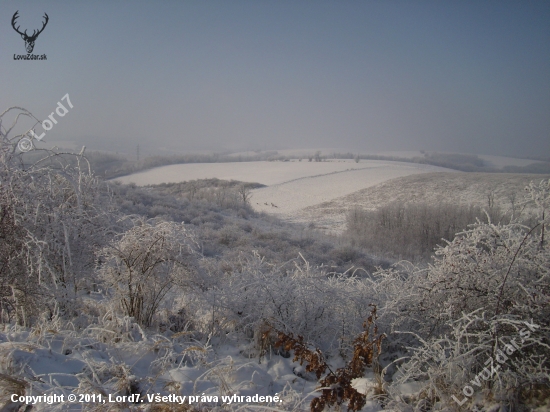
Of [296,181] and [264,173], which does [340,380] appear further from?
[264,173]

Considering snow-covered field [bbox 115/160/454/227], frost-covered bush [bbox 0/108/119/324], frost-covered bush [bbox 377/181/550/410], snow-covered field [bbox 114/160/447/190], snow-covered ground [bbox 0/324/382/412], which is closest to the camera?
snow-covered ground [bbox 0/324/382/412]

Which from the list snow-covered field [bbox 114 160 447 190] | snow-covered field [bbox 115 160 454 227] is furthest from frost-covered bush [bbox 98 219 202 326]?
snow-covered field [bbox 114 160 447 190]

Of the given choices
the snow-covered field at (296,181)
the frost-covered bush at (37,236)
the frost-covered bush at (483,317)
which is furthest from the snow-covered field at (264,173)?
the frost-covered bush at (483,317)

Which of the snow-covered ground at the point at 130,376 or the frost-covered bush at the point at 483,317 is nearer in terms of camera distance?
the snow-covered ground at the point at 130,376

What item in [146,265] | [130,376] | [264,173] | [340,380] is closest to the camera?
[130,376]

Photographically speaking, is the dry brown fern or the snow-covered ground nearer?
the snow-covered ground

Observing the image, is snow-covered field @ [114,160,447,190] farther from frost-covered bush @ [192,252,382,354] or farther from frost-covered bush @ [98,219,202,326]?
frost-covered bush @ [98,219,202,326]

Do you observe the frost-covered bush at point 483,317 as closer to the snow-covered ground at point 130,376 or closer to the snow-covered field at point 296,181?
the snow-covered ground at point 130,376

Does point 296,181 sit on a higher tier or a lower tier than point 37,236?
lower

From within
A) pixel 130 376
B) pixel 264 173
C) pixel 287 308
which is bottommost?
pixel 287 308

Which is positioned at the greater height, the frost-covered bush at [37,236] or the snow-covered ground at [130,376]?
the frost-covered bush at [37,236]

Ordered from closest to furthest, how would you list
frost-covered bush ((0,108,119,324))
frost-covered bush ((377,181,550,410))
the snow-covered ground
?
the snow-covered ground
frost-covered bush ((377,181,550,410))
frost-covered bush ((0,108,119,324))

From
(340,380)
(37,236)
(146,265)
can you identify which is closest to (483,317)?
(340,380)

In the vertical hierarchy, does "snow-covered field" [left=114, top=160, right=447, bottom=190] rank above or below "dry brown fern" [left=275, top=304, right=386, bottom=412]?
above
